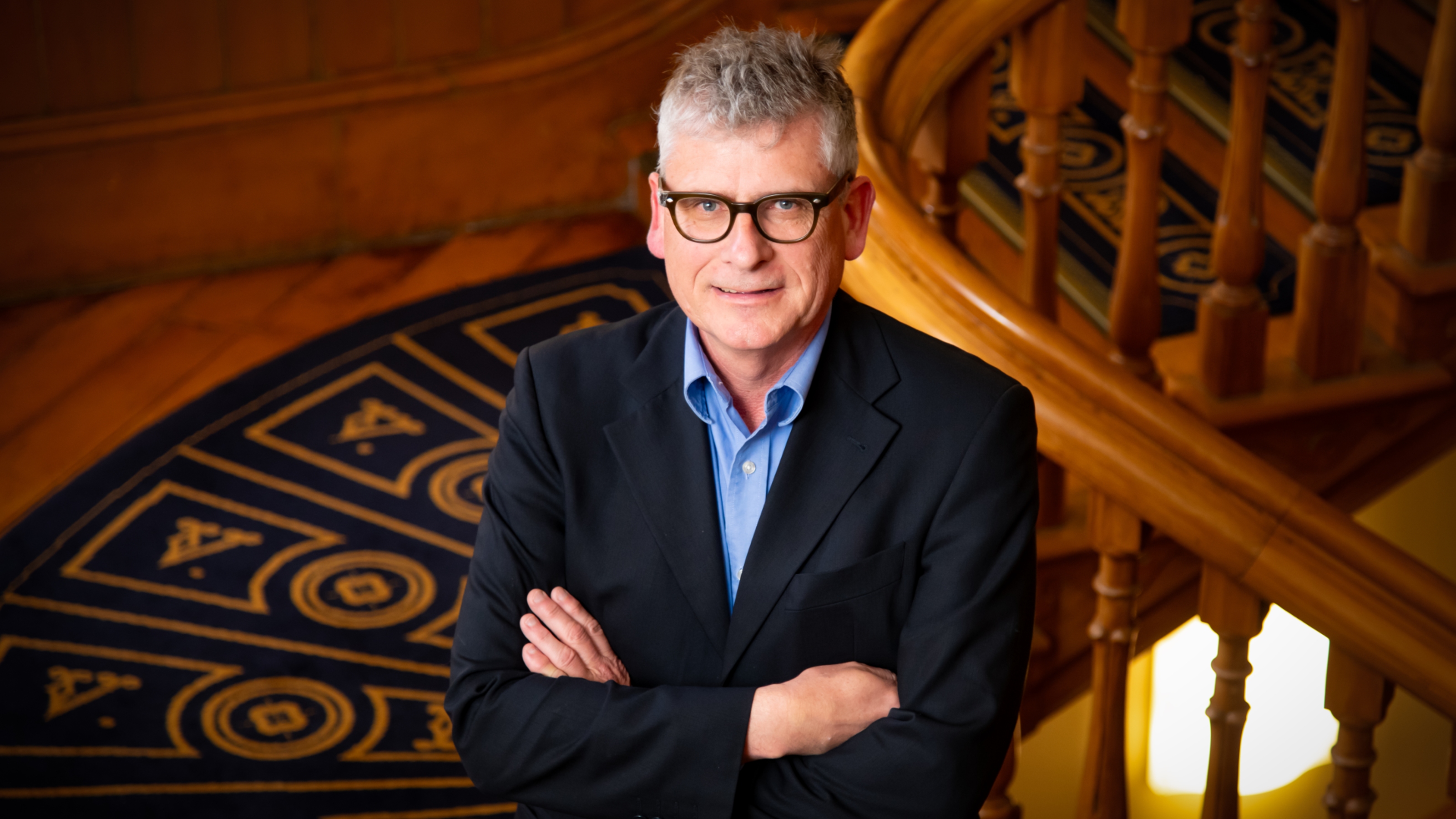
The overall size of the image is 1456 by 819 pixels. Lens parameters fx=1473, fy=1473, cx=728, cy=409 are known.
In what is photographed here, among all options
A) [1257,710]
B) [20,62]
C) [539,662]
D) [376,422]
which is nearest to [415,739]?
[376,422]

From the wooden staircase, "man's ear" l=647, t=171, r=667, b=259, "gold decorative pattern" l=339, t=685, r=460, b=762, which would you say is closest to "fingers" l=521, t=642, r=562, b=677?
"man's ear" l=647, t=171, r=667, b=259

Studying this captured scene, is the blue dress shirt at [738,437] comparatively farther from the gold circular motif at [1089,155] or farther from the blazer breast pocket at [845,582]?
the gold circular motif at [1089,155]

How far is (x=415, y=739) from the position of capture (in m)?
2.60

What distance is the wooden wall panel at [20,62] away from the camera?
147 inches

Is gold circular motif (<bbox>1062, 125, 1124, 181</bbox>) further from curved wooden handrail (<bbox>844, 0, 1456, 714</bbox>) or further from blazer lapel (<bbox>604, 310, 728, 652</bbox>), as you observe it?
blazer lapel (<bbox>604, 310, 728, 652</bbox>)

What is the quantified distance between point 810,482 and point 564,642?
31cm

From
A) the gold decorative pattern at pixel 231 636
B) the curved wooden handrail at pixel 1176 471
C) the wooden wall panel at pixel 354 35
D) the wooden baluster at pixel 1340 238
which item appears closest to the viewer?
the curved wooden handrail at pixel 1176 471

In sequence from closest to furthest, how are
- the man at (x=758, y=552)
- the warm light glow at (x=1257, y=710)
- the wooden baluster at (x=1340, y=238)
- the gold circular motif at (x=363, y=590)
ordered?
the man at (x=758, y=552), the wooden baluster at (x=1340, y=238), the gold circular motif at (x=363, y=590), the warm light glow at (x=1257, y=710)

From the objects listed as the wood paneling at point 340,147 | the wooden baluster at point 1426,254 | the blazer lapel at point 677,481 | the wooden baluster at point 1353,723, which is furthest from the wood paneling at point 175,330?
the wooden baluster at point 1353,723

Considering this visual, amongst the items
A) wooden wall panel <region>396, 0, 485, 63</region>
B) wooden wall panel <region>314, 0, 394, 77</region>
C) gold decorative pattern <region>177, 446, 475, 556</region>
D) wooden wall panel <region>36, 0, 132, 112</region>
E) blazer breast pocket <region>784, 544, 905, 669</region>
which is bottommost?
blazer breast pocket <region>784, 544, 905, 669</region>

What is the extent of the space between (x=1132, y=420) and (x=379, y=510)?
1.86m

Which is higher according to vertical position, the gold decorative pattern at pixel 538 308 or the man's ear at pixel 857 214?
the gold decorative pattern at pixel 538 308

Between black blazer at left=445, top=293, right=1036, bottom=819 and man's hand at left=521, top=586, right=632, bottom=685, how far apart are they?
Answer: 0.07 ft

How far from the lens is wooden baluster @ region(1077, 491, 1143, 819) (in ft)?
6.24
